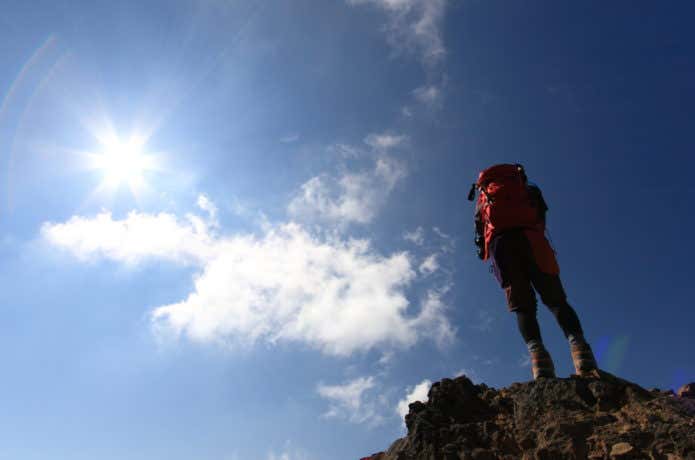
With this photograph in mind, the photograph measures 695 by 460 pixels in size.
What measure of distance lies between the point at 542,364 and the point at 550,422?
1.22 metres

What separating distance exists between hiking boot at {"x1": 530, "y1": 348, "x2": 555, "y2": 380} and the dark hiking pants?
0.69 feet

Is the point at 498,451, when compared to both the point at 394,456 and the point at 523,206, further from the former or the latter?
the point at 523,206

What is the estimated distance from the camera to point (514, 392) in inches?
239

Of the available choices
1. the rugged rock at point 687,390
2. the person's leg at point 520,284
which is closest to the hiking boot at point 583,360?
the person's leg at point 520,284

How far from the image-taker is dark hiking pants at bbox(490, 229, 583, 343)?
21.3ft

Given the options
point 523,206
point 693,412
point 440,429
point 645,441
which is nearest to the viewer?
point 645,441

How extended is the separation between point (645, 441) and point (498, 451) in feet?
4.59

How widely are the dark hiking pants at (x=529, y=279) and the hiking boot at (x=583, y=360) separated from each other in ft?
0.59

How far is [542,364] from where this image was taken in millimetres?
6133

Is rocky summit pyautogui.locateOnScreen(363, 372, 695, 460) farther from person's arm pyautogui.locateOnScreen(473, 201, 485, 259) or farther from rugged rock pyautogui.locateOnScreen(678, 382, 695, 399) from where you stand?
person's arm pyautogui.locateOnScreen(473, 201, 485, 259)

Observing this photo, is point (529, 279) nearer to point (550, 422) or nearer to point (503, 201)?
point (503, 201)

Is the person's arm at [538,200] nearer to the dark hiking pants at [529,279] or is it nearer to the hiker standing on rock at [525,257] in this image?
the hiker standing on rock at [525,257]

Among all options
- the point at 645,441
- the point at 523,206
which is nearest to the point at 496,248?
the point at 523,206

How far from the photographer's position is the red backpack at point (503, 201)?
23.0 feet
